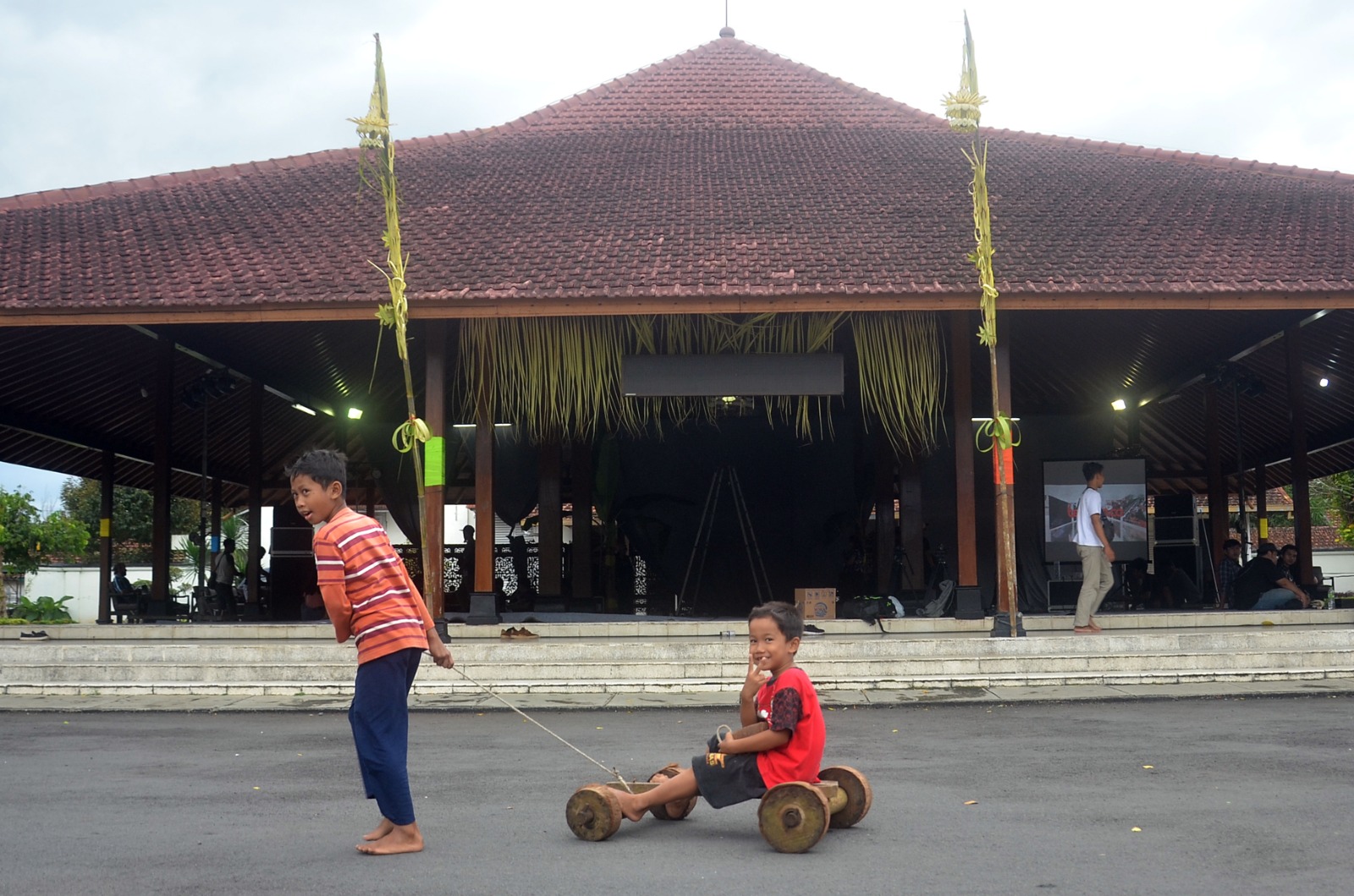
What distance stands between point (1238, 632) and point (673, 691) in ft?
14.6

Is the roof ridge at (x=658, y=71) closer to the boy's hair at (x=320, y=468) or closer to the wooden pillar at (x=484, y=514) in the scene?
the wooden pillar at (x=484, y=514)

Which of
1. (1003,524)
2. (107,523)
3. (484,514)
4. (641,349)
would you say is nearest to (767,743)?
(1003,524)

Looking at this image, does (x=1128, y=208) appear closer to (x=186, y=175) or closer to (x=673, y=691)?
(x=673, y=691)

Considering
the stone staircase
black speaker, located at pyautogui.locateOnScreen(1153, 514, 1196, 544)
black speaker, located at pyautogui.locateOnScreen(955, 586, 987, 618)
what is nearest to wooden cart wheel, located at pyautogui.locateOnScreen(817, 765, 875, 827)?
the stone staircase

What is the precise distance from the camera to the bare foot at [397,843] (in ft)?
13.5

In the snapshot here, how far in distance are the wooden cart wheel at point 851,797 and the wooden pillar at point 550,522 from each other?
1191cm

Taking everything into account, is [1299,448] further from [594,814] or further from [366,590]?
[366,590]

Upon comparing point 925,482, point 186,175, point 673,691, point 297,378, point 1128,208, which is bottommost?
point 673,691

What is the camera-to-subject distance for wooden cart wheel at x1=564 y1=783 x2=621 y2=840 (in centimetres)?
425

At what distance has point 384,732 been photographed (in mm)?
4141

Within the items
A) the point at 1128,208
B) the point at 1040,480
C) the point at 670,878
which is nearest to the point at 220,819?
the point at 670,878

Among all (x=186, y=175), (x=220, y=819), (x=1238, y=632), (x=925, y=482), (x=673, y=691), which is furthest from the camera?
(x=925, y=482)

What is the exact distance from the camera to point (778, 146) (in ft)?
53.5

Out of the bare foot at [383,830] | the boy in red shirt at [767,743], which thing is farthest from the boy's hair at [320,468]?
the boy in red shirt at [767,743]
